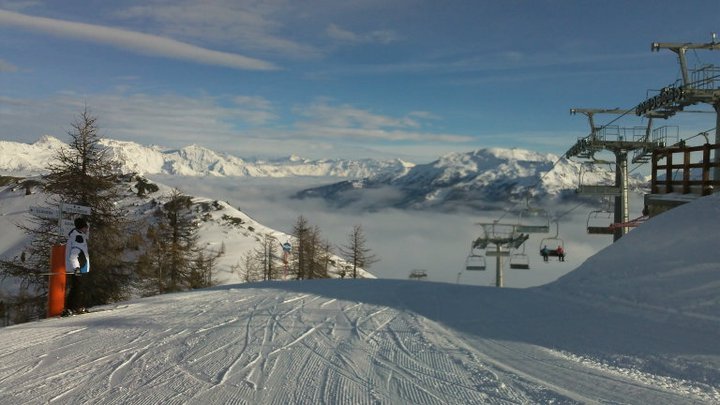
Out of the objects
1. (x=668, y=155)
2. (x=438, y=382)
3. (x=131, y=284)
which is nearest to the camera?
(x=438, y=382)

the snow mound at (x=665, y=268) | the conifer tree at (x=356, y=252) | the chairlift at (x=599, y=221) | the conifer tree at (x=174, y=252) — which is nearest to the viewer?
the snow mound at (x=665, y=268)

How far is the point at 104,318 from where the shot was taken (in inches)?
374

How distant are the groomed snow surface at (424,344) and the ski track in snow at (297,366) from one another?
0.08ft

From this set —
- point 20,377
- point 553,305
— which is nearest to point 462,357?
point 553,305

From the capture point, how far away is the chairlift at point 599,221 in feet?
78.1

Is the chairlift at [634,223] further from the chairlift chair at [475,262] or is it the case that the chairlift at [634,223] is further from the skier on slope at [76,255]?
the chairlift chair at [475,262]

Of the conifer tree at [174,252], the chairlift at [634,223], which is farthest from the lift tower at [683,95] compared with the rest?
the conifer tree at [174,252]

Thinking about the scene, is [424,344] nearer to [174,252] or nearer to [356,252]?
[174,252]

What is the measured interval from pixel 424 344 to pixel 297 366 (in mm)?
1846

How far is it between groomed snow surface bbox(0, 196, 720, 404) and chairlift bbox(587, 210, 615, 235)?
511 inches

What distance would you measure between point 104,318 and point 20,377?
12.8 feet

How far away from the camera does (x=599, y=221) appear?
2495 centimetres

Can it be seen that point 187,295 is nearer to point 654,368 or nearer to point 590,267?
point 590,267

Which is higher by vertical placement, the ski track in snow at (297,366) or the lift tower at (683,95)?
the lift tower at (683,95)
